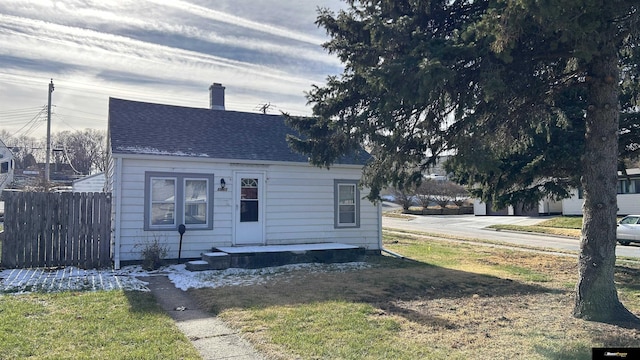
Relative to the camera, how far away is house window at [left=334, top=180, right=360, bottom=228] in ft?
46.1

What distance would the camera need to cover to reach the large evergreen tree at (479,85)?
5.59 meters

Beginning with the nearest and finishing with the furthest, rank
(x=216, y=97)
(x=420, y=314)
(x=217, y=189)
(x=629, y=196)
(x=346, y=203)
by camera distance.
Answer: (x=420, y=314)
(x=217, y=189)
(x=346, y=203)
(x=216, y=97)
(x=629, y=196)

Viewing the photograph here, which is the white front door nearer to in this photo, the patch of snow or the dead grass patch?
the dead grass patch

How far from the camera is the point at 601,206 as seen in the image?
6371 millimetres

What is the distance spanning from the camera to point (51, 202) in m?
10.7

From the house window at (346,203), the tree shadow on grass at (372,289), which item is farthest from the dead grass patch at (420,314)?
the house window at (346,203)

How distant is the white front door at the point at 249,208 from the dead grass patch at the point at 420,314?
103 inches

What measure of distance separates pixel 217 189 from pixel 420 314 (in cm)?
726

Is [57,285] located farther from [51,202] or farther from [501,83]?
[501,83]

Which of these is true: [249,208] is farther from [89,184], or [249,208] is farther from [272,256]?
[89,184]

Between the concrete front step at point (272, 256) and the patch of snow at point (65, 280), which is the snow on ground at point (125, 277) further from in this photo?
the concrete front step at point (272, 256)

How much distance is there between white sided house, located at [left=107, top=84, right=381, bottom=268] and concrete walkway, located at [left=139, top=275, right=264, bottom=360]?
345 cm

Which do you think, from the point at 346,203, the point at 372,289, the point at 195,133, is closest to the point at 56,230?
the point at 195,133

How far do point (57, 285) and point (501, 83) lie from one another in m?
8.55
